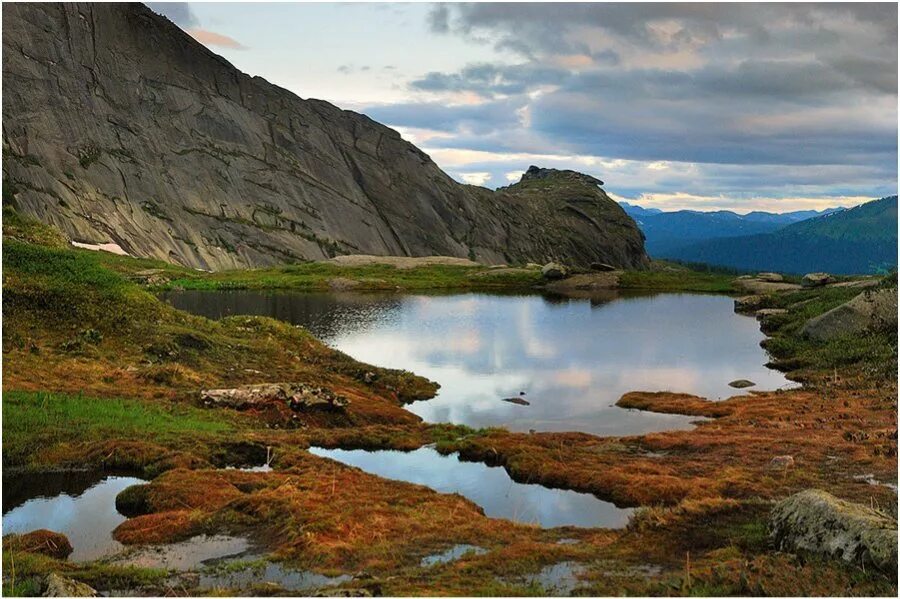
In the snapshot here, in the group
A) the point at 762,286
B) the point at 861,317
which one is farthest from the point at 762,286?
the point at 861,317

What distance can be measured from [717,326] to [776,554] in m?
78.5

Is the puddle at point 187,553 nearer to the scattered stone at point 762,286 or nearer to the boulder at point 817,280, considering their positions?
the boulder at point 817,280

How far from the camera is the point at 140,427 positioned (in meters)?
33.3

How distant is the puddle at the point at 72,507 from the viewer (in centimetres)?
2360

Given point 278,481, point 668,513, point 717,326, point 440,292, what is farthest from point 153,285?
point 668,513

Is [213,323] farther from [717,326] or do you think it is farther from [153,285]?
[153,285]

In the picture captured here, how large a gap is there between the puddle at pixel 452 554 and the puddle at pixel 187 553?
5.08m

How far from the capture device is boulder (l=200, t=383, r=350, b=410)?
128 ft

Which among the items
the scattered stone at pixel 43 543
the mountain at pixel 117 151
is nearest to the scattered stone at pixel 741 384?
the scattered stone at pixel 43 543

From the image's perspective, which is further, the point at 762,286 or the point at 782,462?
the point at 762,286

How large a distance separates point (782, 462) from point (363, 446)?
58.0ft

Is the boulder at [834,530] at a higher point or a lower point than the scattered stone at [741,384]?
higher

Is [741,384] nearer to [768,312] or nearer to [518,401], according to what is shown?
[518,401]

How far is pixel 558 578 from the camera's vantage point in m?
19.5
